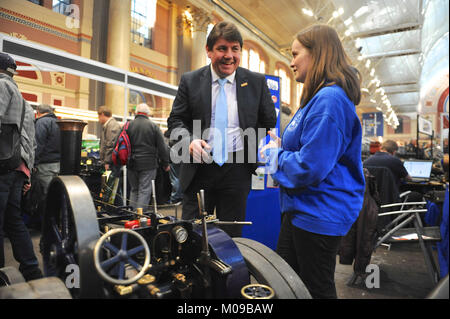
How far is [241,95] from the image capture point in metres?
1.53

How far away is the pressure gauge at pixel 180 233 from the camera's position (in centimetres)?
110

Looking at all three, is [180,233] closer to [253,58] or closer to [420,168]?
[420,168]

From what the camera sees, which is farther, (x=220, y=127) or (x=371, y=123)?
(x=371, y=123)

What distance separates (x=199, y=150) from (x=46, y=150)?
2.82 meters

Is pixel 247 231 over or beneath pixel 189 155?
beneath

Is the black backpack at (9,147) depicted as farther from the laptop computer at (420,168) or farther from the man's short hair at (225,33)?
the laptop computer at (420,168)

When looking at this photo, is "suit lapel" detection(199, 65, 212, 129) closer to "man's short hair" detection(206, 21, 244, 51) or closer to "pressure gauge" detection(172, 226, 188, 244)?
"man's short hair" detection(206, 21, 244, 51)

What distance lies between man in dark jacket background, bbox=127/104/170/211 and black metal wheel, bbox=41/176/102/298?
269cm

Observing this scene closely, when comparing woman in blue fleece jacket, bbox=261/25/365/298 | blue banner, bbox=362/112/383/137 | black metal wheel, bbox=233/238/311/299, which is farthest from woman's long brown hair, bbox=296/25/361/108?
blue banner, bbox=362/112/383/137

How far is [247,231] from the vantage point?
8.55ft

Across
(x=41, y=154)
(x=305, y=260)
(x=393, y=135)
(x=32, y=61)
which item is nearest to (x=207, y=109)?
(x=305, y=260)

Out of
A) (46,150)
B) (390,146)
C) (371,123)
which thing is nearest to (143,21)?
(46,150)

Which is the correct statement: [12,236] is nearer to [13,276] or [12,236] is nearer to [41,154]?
Answer: [13,276]
